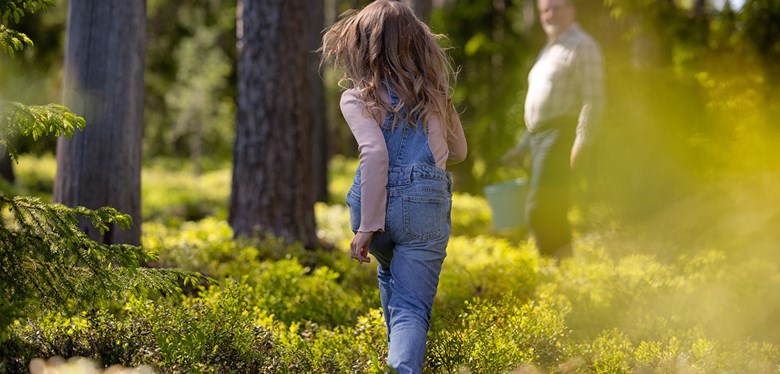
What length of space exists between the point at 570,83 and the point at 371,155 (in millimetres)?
3482

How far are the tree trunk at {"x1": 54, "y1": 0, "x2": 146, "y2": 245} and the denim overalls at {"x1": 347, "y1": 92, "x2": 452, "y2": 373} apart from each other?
7.95ft

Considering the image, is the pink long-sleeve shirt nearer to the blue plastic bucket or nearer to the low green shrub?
the low green shrub

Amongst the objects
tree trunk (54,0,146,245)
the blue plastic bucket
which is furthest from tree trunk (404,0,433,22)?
tree trunk (54,0,146,245)

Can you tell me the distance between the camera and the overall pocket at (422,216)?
11.3 feet

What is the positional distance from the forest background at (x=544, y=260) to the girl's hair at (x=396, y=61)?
101 centimetres

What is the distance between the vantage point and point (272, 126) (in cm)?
734

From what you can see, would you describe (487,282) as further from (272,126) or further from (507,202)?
(272,126)

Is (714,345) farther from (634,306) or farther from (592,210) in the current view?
(592,210)

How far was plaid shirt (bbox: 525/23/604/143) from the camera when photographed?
6.36 meters

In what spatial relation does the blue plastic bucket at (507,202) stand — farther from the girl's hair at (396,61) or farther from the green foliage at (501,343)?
the girl's hair at (396,61)

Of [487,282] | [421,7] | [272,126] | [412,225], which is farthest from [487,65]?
[412,225]

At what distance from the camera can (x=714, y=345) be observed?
431 centimetres

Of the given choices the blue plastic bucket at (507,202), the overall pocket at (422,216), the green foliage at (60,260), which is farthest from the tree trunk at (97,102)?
the blue plastic bucket at (507,202)

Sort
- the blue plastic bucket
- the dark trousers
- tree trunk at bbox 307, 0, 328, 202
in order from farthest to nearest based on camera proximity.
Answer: tree trunk at bbox 307, 0, 328, 202 → the blue plastic bucket → the dark trousers
